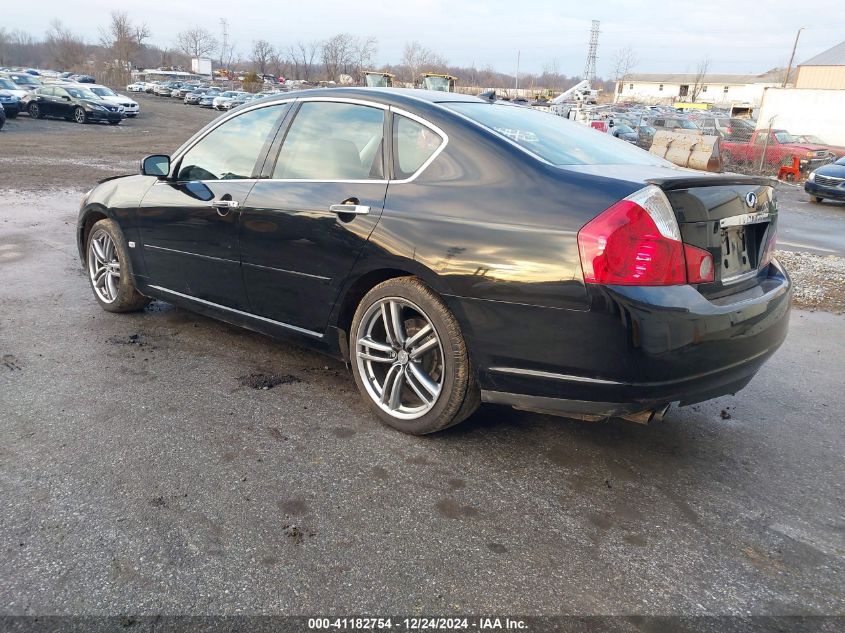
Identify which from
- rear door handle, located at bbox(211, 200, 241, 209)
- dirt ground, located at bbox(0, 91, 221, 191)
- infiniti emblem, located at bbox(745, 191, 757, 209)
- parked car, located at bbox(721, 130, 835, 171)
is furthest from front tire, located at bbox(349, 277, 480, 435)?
parked car, located at bbox(721, 130, 835, 171)

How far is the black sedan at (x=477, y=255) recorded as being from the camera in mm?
2781

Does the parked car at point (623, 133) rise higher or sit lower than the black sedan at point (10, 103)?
lower

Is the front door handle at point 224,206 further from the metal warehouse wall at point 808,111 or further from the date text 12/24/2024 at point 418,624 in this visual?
the metal warehouse wall at point 808,111

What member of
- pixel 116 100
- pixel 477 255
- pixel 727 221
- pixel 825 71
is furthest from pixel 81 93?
pixel 825 71

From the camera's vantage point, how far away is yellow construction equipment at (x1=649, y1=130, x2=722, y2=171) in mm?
18891

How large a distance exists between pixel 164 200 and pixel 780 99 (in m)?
36.3

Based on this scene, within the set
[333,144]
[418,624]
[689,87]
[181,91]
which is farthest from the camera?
[689,87]

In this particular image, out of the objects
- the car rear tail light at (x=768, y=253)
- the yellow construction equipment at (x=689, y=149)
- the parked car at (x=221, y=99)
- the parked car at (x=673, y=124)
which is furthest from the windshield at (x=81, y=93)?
the car rear tail light at (x=768, y=253)

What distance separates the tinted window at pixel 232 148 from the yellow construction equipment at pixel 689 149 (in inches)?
642

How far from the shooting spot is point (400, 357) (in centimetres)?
348

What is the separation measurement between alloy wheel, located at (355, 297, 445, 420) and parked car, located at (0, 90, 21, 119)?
31076mm

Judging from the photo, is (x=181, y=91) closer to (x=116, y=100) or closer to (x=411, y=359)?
(x=116, y=100)

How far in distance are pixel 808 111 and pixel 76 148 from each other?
31.5 metres

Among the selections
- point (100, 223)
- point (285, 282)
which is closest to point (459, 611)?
point (285, 282)
